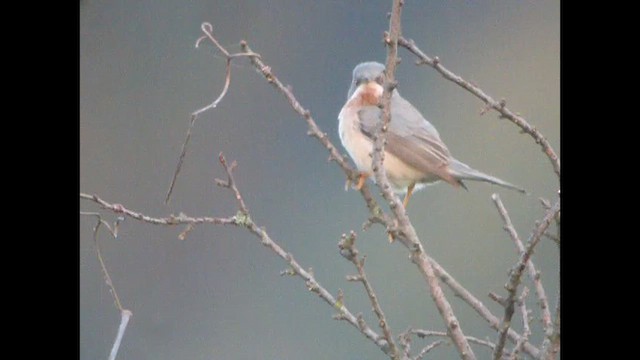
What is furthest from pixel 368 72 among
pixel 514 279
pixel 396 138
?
pixel 514 279

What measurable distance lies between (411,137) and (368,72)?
0.23 m

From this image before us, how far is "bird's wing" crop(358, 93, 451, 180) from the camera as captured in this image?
99.0 inches

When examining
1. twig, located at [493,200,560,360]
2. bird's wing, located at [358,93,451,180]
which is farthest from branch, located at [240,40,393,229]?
bird's wing, located at [358,93,451,180]

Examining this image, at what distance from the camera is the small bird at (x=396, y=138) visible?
253 cm

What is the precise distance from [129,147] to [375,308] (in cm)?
128

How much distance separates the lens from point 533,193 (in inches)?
87.9

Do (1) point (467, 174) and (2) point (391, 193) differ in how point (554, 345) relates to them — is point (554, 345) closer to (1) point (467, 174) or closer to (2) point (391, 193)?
(2) point (391, 193)

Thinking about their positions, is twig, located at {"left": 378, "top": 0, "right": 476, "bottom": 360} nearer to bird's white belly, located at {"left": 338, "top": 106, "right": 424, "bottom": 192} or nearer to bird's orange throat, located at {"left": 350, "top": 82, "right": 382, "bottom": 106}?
bird's white belly, located at {"left": 338, "top": 106, "right": 424, "bottom": 192}

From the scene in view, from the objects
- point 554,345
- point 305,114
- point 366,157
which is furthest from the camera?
point 366,157

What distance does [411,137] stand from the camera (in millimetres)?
2611
